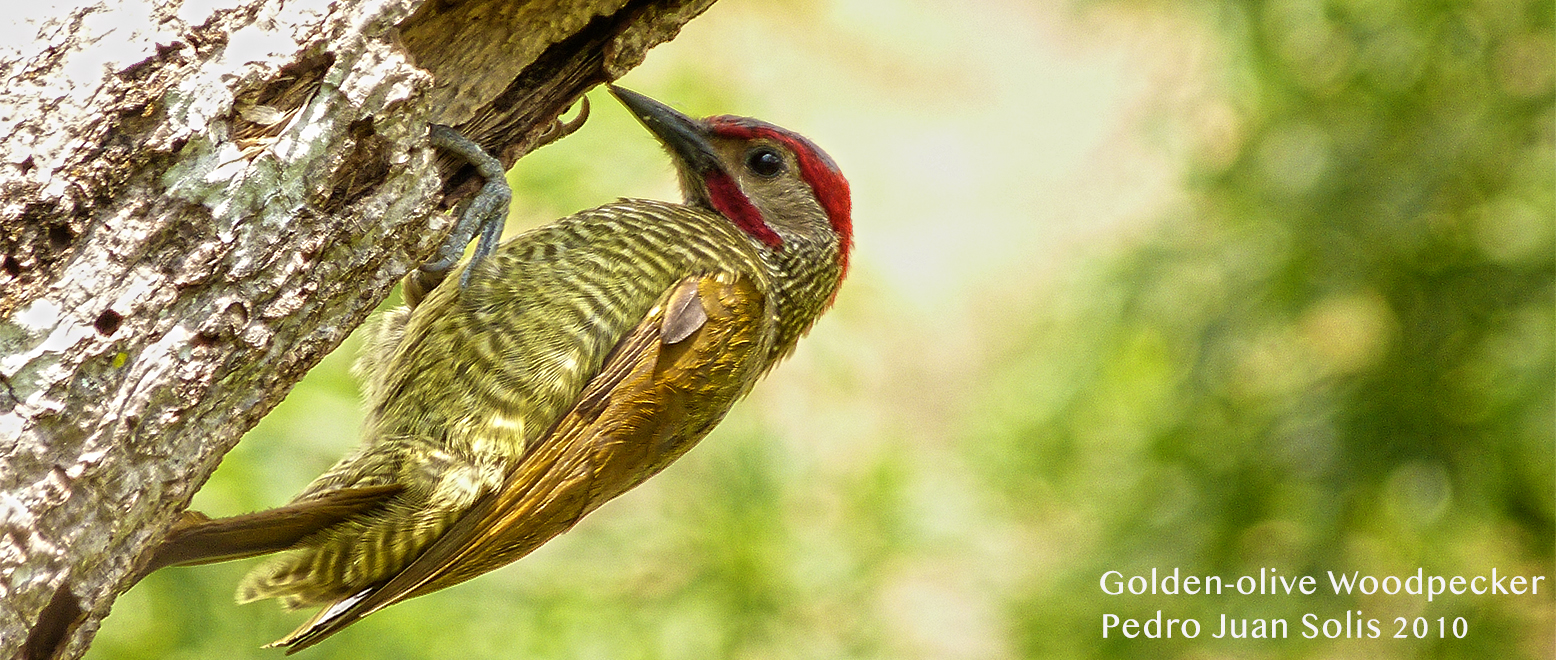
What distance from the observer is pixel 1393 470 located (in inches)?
172

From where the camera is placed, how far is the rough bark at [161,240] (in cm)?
162

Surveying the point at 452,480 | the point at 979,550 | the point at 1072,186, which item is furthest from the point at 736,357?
the point at 1072,186

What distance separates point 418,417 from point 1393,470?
336cm

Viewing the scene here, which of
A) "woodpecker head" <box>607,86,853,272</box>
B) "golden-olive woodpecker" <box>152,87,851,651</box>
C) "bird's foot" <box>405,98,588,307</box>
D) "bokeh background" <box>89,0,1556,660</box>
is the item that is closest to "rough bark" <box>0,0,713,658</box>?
"bird's foot" <box>405,98,588,307</box>

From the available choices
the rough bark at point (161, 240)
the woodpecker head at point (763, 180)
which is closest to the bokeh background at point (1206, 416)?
the woodpecker head at point (763, 180)

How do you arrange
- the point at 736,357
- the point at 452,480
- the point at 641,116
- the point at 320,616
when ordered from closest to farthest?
the point at 320,616 → the point at 452,480 → the point at 736,357 → the point at 641,116

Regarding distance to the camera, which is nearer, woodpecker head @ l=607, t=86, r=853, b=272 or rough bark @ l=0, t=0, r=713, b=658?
rough bark @ l=0, t=0, r=713, b=658

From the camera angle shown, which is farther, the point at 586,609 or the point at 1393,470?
the point at 1393,470

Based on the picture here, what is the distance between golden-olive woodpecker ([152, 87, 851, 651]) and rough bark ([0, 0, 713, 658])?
1.31 feet

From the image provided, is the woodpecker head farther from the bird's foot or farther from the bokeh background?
the bokeh background

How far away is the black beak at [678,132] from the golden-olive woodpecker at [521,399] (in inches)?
3.4

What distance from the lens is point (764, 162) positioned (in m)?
Result: 3.28

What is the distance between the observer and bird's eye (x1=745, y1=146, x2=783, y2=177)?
3.27 m

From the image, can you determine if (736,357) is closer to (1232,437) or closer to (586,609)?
(586,609)
